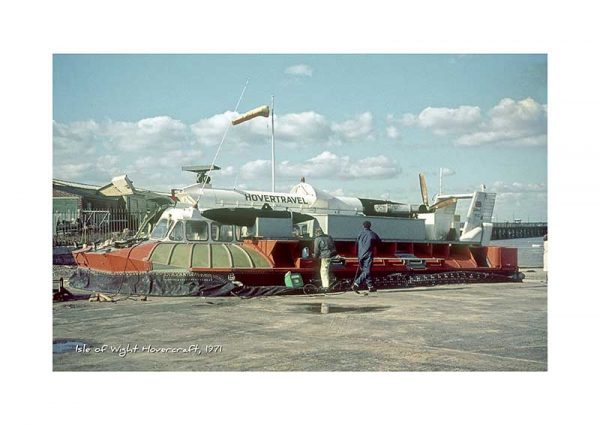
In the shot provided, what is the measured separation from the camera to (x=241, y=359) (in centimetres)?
701

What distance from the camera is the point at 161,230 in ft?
41.9

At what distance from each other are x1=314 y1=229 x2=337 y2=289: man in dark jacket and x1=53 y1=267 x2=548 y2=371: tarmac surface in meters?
1.65

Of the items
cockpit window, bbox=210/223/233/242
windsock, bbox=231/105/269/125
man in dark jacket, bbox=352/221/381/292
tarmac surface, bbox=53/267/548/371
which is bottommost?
tarmac surface, bbox=53/267/548/371

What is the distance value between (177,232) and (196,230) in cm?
39

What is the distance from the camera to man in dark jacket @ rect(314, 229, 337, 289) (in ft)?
40.7

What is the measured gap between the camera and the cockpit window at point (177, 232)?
12398 millimetres

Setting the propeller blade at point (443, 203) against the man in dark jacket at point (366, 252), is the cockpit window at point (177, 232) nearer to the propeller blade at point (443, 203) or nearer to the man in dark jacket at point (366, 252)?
the man in dark jacket at point (366, 252)

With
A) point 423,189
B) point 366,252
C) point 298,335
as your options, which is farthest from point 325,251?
point 298,335

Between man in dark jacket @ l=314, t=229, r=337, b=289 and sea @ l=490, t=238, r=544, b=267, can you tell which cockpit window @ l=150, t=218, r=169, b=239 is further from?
sea @ l=490, t=238, r=544, b=267

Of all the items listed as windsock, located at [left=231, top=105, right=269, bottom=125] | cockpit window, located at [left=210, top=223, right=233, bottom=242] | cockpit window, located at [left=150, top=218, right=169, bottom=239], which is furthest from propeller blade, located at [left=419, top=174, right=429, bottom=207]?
cockpit window, located at [left=150, top=218, right=169, bottom=239]

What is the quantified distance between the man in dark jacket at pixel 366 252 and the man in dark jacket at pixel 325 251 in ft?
1.83

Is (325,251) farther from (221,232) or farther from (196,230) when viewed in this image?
(196,230)
